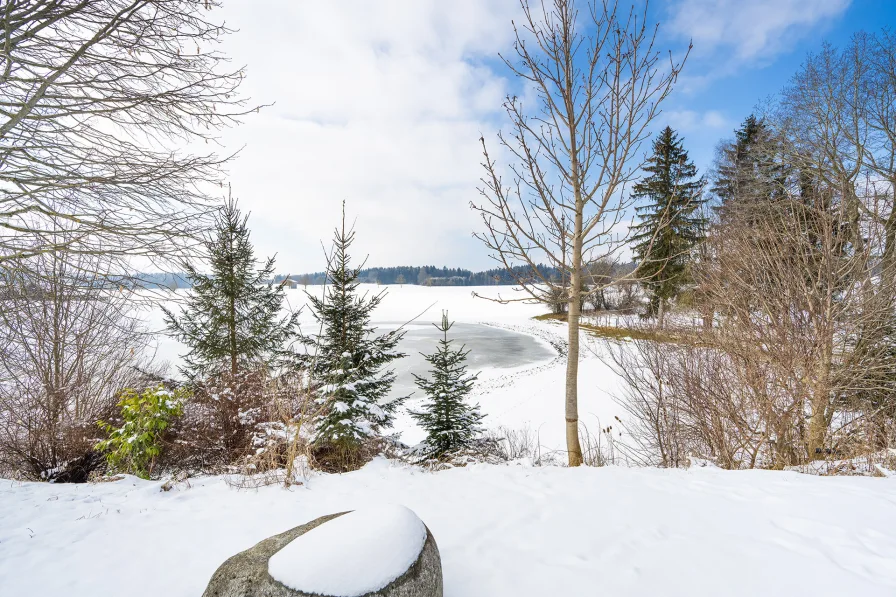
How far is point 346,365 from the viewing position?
22.6ft

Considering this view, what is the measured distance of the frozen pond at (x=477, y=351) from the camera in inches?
614

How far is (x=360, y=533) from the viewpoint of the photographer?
1.98 metres

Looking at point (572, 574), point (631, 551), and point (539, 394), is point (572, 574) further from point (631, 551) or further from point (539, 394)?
point (539, 394)

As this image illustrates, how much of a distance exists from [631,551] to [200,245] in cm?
460

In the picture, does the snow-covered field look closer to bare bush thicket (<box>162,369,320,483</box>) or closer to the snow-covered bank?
the snow-covered bank

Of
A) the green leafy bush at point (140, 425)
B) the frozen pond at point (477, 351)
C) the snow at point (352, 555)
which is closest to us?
the snow at point (352, 555)

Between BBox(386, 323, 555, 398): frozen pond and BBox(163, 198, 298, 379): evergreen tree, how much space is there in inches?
218

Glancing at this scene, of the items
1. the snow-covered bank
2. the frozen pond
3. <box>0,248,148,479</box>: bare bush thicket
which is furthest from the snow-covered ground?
the snow-covered bank

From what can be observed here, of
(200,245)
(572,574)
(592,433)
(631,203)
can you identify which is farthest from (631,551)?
(592,433)

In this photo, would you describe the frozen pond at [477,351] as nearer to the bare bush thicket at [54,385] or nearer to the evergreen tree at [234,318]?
the evergreen tree at [234,318]

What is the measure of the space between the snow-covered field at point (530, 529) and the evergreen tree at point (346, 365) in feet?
7.15

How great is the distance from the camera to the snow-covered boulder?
175cm

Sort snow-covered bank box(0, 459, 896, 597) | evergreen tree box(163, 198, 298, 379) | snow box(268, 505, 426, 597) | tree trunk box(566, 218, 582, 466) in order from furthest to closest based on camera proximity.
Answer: evergreen tree box(163, 198, 298, 379) → tree trunk box(566, 218, 582, 466) → snow-covered bank box(0, 459, 896, 597) → snow box(268, 505, 426, 597)

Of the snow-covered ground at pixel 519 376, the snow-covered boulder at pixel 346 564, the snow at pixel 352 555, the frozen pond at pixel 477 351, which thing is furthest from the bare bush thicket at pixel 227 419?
the frozen pond at pixel 477 351
